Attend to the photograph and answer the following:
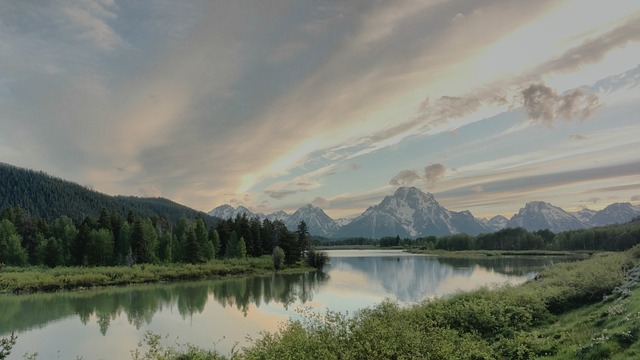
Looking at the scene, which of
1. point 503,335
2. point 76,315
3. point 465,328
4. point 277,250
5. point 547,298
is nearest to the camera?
point 503,335

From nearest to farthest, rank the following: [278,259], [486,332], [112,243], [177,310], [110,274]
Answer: [486,332]
[177,310]
[110,274]
[112,243]
[278,259]

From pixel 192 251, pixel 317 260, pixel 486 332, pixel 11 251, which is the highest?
pixel 11 251

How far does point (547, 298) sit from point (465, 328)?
24.7ft

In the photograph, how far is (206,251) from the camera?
322ft

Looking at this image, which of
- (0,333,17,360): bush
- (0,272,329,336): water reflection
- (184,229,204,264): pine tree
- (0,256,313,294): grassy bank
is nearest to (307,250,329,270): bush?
(0,256,313,294): grassy bank

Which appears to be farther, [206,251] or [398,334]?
[206,251]

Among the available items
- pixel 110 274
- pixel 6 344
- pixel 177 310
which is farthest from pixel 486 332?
pixel 110 274

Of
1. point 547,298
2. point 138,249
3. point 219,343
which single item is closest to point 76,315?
point 219,343

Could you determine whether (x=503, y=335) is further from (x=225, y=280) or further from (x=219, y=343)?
(x=225, y=280)

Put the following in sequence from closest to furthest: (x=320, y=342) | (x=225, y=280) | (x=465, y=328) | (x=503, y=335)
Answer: (x=320, y=342)
(x=503, y=335)
(x=465, y=328)
(x=225, y=280)

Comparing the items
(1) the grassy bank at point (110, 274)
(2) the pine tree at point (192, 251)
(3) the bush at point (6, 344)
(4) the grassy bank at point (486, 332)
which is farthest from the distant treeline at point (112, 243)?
(3) the bush at point (6, 344)

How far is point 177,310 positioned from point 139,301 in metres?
9.00

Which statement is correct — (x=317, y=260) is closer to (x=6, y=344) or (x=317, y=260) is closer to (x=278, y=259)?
(x=278, y=259)

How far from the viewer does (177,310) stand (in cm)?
4581
